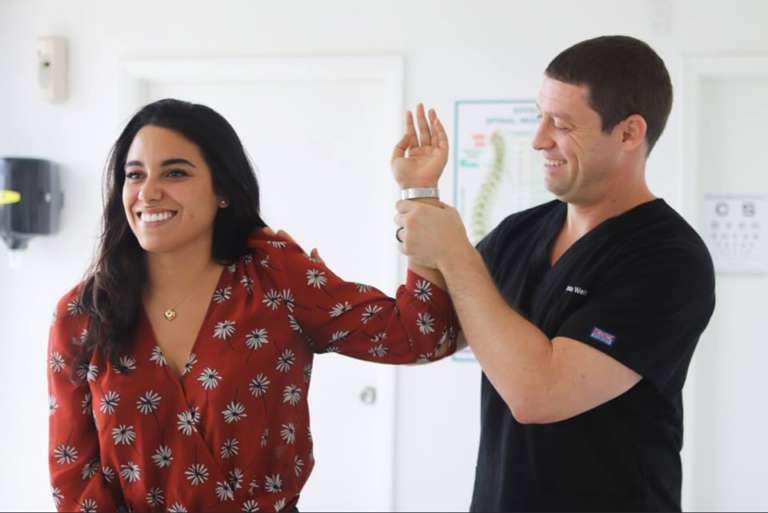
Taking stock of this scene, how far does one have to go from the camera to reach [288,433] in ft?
4.53

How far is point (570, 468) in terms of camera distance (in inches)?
55.8

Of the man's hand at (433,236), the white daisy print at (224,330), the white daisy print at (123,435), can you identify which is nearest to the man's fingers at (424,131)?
the man's hand at (433,236)

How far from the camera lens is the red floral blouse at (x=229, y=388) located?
4.35 feet

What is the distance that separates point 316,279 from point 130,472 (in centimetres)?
42

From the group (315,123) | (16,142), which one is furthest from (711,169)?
(16,142)

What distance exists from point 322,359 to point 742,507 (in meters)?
1.55

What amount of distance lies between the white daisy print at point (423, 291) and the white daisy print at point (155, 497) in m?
0.51

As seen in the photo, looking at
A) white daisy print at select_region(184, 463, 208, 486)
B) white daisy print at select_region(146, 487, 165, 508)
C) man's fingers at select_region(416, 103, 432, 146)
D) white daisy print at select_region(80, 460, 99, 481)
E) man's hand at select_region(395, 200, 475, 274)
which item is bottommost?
white daisy print at select_region(146, 487, 165, 508)

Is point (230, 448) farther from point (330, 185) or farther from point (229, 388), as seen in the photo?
point (330, 185)

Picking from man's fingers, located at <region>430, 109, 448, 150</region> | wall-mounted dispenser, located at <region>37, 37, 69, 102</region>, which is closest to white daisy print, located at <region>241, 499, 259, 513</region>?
man's fingers, located at <region>430, 109, 448, 150</region>

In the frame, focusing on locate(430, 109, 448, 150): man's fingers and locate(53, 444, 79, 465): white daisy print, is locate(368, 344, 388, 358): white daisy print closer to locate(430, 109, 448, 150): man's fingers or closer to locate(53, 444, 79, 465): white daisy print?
locate(430, 109, 448, 150): man's fingers

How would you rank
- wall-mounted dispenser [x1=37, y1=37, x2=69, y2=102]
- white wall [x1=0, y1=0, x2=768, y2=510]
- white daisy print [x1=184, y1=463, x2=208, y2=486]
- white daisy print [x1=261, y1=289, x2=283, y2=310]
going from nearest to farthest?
white daisy print [x1=184, y1=463, x2=208, y2=486] → white daisy print [x1=261, y1=289, x2=283, y2=310] → white wall [x1=0, y1=0, x2=768, y2=510] → wall-mounted dispenser [x1=37, y1=37, x2=69, y2=102]

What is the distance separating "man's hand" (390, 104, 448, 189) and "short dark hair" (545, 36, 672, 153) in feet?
0.75

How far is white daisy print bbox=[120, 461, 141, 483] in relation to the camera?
133 centimetres
